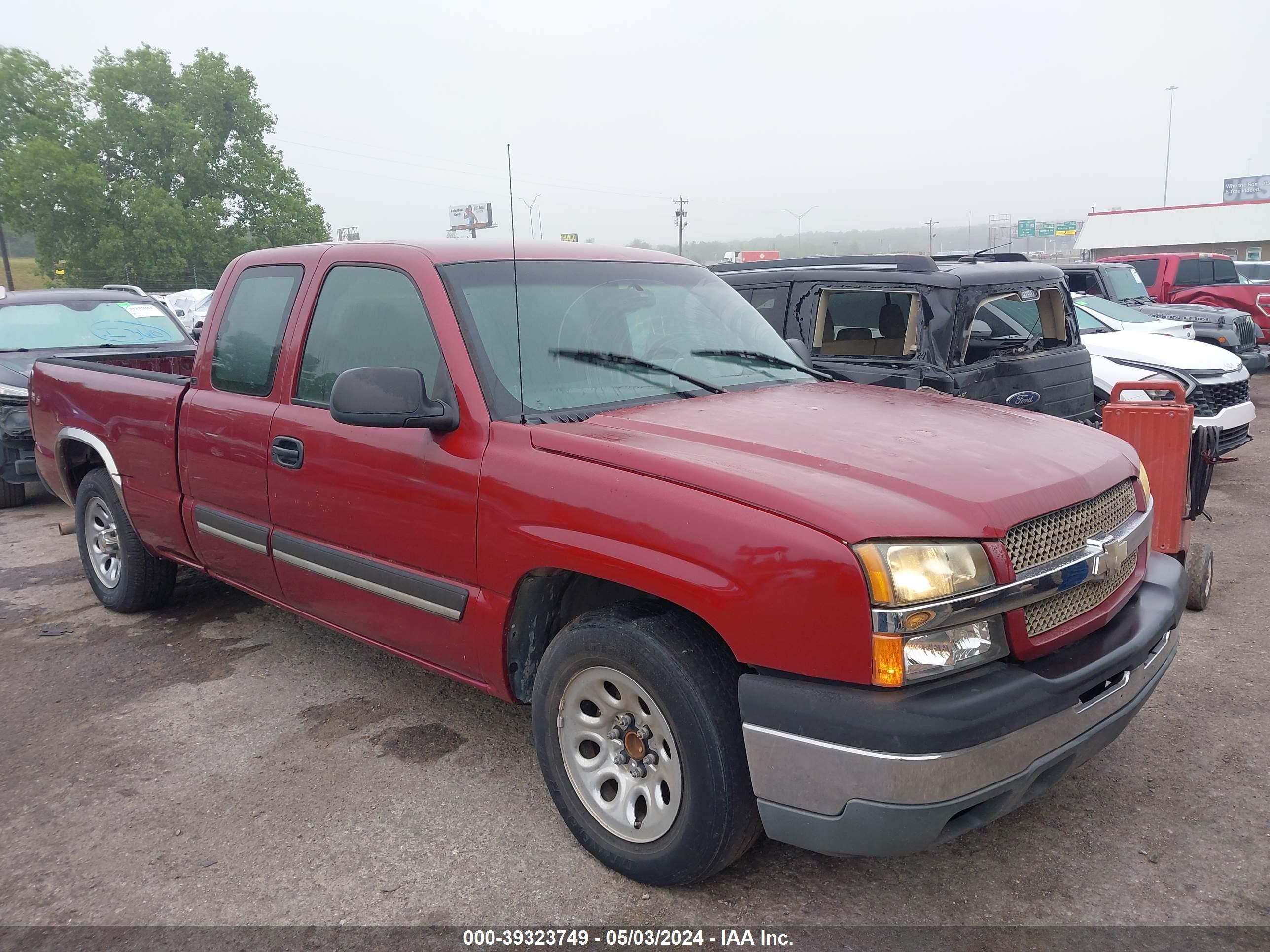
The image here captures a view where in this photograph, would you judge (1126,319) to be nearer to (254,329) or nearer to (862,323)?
(862,323)

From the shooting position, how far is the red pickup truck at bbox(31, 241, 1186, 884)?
7.28 ft

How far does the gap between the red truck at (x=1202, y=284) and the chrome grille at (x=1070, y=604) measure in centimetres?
1603

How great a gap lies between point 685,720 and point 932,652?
2.10 feet

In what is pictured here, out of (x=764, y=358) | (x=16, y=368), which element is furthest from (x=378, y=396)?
(x=16, y=368)

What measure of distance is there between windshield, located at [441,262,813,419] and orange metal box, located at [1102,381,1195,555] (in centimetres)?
196

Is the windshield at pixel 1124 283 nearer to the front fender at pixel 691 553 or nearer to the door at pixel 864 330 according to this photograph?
the door at pixel 864 330

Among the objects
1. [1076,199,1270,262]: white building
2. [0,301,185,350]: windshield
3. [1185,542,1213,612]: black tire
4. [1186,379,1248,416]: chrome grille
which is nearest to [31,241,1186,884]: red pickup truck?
[1185,542,1213,612]: black tire

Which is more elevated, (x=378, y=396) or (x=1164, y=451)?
(x=378, y=396)

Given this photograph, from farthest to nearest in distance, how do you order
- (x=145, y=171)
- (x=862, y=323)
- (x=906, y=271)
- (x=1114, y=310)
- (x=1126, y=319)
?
1. (x=145, y=171)
2. (x=1114, y=310)
3. (x=1126, y=319)
4. (x=862, y=323)
5. (x=906, y=271)

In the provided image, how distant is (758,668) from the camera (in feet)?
7.66

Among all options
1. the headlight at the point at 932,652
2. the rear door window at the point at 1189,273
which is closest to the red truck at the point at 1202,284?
the rear door window at the point at 1189,273

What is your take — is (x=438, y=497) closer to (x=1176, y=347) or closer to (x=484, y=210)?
(x=484, y=210)

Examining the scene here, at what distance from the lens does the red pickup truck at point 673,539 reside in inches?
87.4

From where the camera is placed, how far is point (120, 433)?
4.75 metres
